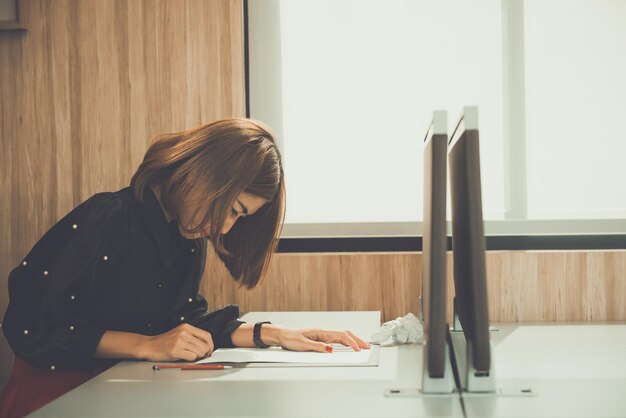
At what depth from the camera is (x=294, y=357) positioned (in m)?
1.37

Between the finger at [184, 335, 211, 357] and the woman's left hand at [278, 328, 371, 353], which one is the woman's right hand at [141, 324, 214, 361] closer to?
the finger at [184, 335, 211, 357]

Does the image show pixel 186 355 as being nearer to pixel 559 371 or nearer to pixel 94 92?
pixel 559 371

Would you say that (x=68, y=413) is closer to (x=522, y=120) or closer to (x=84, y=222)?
(x=84, y=222)

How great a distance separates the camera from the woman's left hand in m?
1.43

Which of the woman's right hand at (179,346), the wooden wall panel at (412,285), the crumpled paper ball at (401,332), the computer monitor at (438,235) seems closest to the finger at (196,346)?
the woman's right hand at (179,346)

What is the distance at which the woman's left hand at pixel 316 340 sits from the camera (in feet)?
4.71

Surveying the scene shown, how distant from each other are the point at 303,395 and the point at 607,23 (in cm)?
151

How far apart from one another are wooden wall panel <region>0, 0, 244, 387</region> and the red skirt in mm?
761

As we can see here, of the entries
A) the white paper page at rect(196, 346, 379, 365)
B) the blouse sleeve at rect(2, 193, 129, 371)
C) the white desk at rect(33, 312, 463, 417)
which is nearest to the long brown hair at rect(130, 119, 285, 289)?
the blouse sleeve at rect(2, 193, 129, 371)

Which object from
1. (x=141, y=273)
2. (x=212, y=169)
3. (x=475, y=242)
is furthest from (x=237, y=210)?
(x=475, y=242)

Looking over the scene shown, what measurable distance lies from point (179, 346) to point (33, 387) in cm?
31

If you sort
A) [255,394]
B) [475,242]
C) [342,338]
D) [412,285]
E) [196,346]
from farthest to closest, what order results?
[412,285], [342,338], [196,346], [255,394], [475,242]

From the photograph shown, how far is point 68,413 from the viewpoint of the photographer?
1007 millimetres

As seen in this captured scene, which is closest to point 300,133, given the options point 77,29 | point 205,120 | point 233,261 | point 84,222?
point 205,120
